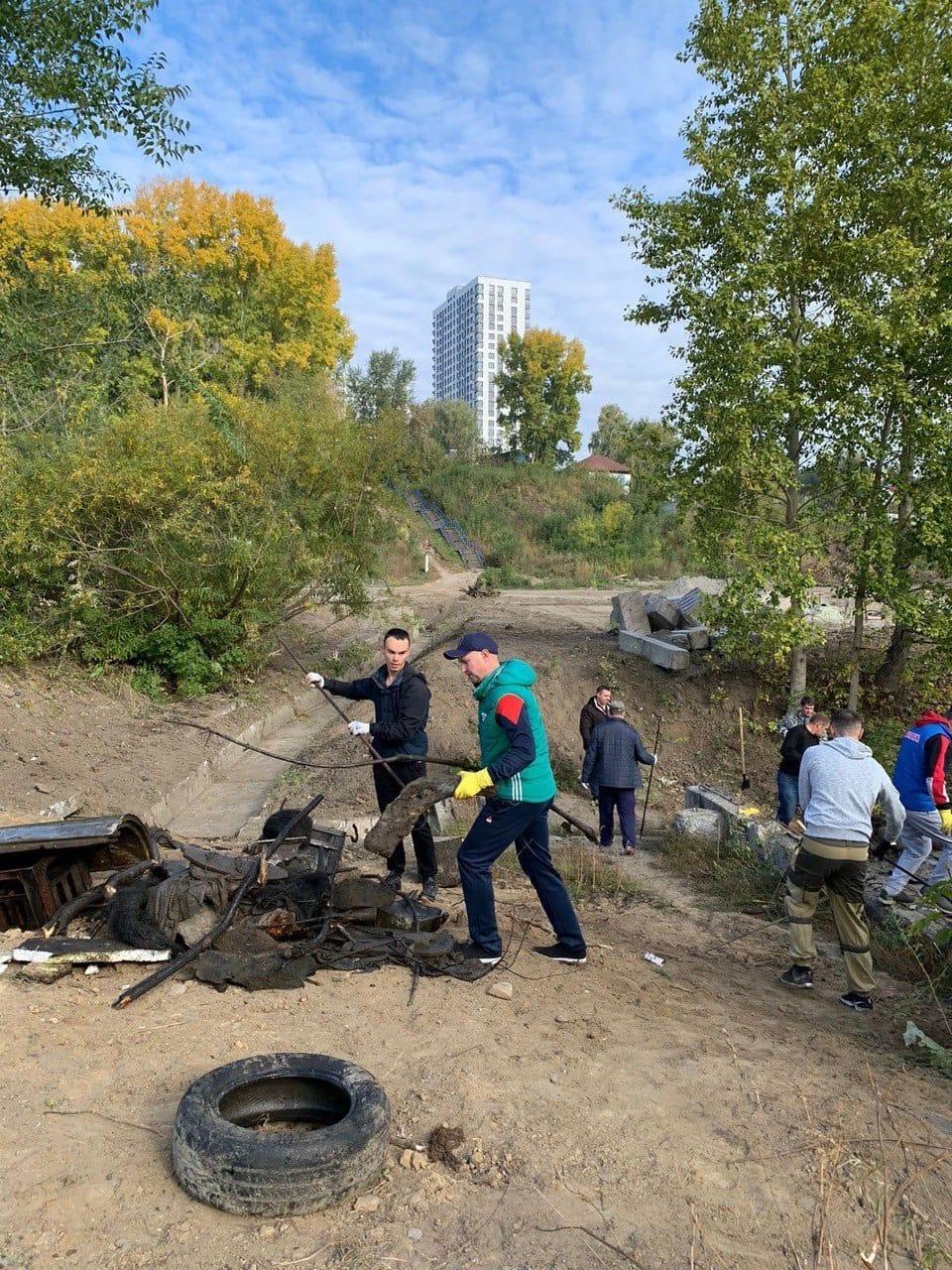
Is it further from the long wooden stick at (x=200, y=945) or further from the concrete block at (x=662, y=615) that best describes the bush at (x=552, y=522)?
the long wooden stick at (x=200, y=945)

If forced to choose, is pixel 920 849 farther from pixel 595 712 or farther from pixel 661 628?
pixel 661 628

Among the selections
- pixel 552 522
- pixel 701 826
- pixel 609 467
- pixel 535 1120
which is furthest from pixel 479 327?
pixel 535 1120

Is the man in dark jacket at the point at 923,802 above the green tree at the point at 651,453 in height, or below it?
below

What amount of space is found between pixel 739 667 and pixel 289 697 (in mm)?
7678

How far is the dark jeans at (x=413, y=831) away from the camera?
21.6 ft

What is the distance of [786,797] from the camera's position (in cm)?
953

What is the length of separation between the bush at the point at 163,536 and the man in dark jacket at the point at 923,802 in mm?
9423

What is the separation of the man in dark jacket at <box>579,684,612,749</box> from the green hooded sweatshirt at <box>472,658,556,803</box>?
426 centimetres

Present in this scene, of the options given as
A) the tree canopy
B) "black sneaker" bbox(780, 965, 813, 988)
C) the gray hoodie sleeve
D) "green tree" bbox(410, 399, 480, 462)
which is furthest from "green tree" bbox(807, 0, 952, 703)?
"green tree" bbox(410, 399, 480, 462)

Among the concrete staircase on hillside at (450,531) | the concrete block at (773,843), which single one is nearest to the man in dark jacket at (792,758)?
the concrete block at (773,843)

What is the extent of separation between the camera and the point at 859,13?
1103 centimetres

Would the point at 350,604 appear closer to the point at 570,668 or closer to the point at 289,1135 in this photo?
the point at 570,668

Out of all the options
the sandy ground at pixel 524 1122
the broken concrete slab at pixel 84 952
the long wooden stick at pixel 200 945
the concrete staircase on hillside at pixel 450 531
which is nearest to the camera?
the sandy ground at pixel 524 1122

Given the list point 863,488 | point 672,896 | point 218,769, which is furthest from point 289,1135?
point 863,488
